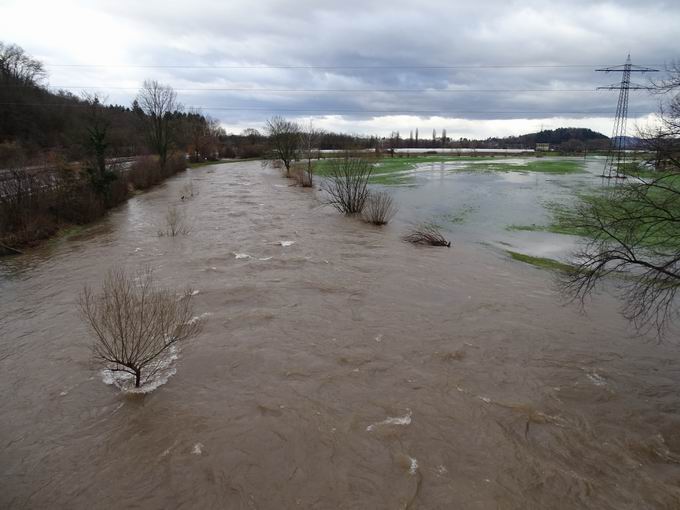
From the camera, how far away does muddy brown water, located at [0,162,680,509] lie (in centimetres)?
616

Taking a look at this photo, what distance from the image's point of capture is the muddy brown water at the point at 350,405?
616 cm

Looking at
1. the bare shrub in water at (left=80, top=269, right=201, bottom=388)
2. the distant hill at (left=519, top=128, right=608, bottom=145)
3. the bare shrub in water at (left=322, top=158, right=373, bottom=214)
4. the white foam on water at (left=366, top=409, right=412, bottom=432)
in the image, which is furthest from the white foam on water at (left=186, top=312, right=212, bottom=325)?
the distant hill at (left=519, top=128, right=608, bottom=145)

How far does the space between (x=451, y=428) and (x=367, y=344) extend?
3234mm

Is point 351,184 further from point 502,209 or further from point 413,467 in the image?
point 413,467

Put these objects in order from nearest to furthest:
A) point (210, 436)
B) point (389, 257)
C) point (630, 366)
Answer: point (210, 436), point (630, 366), point (389, 257)

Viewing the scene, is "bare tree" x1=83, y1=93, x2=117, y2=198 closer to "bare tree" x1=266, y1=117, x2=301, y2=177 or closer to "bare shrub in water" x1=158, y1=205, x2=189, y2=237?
"bare shrub in water" x1=158, y1=205, x2=189, y2=237

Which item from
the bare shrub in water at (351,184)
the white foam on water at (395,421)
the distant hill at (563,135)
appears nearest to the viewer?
the white foam on water at (395,421)

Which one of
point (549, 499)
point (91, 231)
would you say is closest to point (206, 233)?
point (91, 231)

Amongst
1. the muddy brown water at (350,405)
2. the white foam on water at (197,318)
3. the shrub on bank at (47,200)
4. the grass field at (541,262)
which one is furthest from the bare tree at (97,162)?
the grass field at (541,262)

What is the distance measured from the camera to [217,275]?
14.8 meters

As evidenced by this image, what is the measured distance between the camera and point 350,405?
7.96m

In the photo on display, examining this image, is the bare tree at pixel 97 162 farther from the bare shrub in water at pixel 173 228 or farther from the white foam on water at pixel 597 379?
the white foam on water at pixel 597 379

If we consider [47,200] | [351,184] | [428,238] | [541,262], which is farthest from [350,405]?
[351,184]

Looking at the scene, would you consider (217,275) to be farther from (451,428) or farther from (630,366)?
(630,366)
